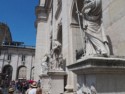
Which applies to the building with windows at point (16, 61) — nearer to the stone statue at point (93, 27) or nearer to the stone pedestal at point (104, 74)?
the stone statue at point (93, 27)

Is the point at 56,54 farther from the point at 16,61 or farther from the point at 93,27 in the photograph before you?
the point at 16,61

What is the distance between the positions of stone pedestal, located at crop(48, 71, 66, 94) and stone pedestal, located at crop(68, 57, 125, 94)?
4.95m

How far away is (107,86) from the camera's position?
11.0 feet

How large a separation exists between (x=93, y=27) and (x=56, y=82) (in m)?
5.03

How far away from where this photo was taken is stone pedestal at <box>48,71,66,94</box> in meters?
8.37

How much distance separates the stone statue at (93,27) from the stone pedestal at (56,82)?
4714mm

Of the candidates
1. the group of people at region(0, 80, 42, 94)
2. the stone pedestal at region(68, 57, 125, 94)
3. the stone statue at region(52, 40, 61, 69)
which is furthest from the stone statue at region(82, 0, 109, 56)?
the stone statue at region(52, 40, 61, 69)

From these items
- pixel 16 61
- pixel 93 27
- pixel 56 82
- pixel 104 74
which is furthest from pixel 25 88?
pixel 16 61

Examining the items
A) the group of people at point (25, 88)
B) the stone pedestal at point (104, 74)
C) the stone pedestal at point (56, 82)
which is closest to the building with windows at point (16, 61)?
the group of people at point (25, 88)

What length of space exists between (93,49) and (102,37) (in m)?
0.43

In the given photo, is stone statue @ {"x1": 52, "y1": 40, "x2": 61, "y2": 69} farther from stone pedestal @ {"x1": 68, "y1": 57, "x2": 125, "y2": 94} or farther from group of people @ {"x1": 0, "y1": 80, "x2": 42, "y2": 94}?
stone pedestal @ {"x1": 68, "y1": 57, "x2": 125, "y2": 94}

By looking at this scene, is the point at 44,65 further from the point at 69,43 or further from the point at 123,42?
the point at 123,42

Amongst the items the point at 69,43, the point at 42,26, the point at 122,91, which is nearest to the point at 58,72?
the point at 69,43

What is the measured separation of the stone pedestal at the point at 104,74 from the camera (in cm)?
325
